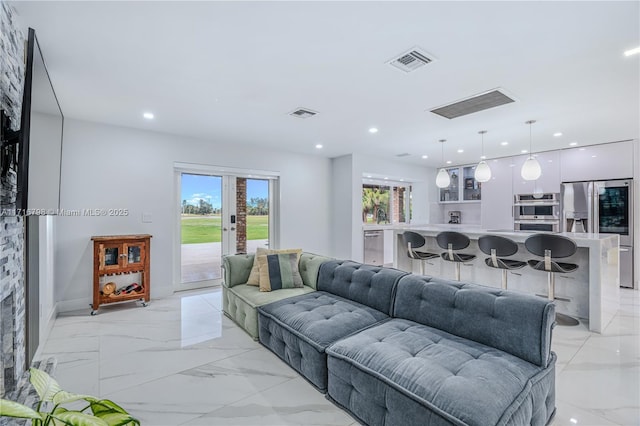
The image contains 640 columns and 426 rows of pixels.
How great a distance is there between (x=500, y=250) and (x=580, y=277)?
0.96 meters

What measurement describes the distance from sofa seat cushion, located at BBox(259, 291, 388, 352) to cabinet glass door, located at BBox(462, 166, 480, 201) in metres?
5.74

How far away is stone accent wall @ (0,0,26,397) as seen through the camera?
166cm

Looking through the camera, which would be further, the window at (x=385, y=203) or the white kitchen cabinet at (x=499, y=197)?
the window at (x=385, y=203)

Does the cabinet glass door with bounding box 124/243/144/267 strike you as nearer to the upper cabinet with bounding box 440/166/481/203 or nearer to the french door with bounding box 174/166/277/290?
the french door with bounding box 174/166/277/290

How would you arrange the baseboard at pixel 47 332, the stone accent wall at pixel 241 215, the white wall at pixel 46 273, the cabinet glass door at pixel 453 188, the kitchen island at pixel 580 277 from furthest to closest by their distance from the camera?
the cabinet glass door at pixel 453 188 < the stone accent wall at pixel 241 215 < the kitchen island at pixel 580 277 < the white wall at pixel 46 273 < the baseboard at pixel 47 332

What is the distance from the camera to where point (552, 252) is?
127 inches

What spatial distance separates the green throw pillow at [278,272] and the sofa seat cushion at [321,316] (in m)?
0.36

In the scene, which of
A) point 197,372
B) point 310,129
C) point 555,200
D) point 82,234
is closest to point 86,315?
point 82,234

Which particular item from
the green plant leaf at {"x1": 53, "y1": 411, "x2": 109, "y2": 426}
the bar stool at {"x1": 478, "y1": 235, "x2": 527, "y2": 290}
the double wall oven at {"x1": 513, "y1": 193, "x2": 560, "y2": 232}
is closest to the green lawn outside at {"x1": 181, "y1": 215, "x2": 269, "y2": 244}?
the bar stool at {"x1": 478, "y1": 235, "x2": 527, "y2": 290}

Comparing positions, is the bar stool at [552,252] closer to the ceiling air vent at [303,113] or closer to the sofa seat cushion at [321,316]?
the sofa seat cushion at [321,316]

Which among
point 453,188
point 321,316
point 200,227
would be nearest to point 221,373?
point 321,316

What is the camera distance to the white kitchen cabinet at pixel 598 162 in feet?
16.0

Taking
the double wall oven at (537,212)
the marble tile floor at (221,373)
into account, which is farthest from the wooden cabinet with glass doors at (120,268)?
the double wall oven at (537,212)

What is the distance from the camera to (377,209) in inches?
277
